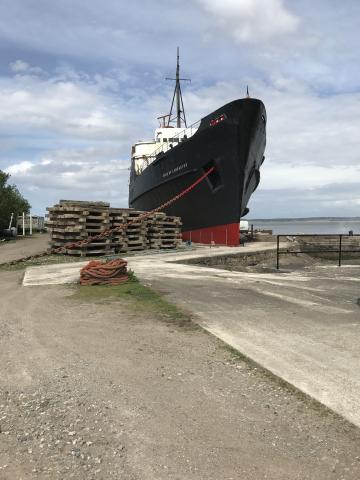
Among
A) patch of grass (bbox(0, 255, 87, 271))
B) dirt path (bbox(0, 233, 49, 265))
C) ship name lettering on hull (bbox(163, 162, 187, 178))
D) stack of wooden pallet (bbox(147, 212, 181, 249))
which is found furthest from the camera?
ship name lettering on hull (bbox(163, 162, 187, 178))

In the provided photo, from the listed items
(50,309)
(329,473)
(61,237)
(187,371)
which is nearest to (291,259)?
(61,237)

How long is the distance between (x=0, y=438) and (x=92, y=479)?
0.84 meters

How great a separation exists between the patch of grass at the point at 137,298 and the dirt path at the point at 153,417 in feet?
3.81

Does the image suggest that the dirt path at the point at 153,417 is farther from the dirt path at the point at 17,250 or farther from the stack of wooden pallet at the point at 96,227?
the dirt path at the point at 17,250

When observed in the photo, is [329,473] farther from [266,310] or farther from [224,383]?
[266,310]

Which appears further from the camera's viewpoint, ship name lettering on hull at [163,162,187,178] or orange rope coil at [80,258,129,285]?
ship name lettering on hull at [163,162,187,178]

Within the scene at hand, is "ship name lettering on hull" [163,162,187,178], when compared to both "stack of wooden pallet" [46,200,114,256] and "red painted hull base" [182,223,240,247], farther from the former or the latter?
"stack of wooden pallet" [46,200,114,256]

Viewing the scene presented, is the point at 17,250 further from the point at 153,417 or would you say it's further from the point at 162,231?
the point at 153,417

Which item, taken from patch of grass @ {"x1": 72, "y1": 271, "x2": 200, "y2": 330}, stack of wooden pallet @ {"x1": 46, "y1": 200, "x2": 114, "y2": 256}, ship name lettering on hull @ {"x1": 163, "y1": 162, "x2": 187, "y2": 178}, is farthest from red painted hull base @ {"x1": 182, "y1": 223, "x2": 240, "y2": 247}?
patch of grass @ {"x1": 72, "y1": 271, "x2": 200, "y2": 330}

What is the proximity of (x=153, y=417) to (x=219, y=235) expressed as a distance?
18.8m

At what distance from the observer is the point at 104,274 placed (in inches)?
400

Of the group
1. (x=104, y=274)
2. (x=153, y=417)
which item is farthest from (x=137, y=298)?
(x=153, y=417)

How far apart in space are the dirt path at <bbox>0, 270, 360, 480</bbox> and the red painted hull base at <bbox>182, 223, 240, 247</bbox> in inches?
630

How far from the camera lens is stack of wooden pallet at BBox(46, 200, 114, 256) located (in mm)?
16016
